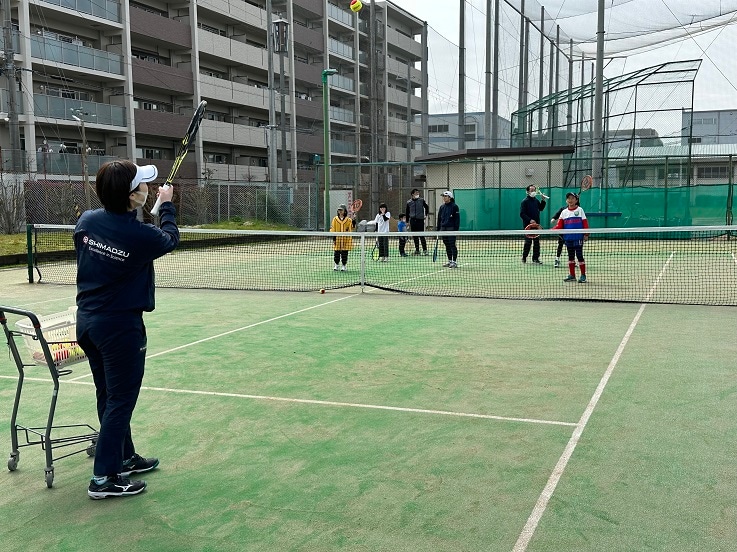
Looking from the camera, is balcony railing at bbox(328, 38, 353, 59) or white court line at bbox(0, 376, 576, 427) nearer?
white court line at bbox(0, 376, 576, 427)

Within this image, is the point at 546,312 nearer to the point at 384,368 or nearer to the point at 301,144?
the point at 384,368

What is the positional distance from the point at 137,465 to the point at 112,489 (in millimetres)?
381

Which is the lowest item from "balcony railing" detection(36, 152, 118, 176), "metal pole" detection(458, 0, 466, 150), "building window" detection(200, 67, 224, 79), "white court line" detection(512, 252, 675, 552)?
"white court line" detection(512, 252, 675, 552)

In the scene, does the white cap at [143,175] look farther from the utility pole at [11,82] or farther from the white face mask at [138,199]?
the utility pole at [11,82]

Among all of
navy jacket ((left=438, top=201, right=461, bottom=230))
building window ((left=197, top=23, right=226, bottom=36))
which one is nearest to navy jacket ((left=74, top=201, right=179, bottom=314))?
navy jacket ((left=438, top=201, right=461, bottom=230))

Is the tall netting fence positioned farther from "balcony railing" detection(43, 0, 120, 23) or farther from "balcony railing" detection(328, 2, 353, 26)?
"balcony railing" detection(328, 2, 353, 26)

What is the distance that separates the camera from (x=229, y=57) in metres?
46.1

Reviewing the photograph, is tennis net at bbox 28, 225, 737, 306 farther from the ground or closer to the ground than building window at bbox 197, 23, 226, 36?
closer to the ground

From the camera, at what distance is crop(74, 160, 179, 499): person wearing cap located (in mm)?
3998

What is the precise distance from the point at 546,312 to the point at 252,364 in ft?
15.6

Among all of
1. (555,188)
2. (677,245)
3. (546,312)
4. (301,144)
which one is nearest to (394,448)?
(546,312)

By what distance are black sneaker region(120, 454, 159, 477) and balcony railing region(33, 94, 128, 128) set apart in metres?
31.7

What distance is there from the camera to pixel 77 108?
34.2 m

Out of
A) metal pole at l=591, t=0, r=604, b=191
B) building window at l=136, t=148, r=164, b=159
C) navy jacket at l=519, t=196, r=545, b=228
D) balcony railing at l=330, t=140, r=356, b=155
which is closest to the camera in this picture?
navy jacket at l=519, t=196, r=545, b=228
